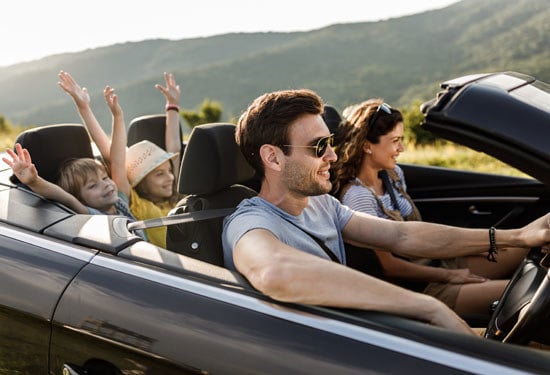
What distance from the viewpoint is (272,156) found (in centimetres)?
218

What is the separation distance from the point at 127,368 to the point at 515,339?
1.06 metres

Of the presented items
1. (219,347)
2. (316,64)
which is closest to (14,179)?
(219,347)

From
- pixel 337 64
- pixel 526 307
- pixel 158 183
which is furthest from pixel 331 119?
pixel 337 64

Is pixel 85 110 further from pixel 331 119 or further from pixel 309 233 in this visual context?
pixel 309 233

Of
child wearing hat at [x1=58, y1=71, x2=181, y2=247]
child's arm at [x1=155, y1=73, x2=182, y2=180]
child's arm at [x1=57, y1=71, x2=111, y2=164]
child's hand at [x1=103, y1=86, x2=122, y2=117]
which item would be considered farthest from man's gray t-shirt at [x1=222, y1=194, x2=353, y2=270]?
child's arm at [x1=155, y1=73, x2=182, y2=180]

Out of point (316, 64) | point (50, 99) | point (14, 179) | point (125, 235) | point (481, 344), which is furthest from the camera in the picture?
point (50, 99)

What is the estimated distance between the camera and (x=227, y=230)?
2082 mm

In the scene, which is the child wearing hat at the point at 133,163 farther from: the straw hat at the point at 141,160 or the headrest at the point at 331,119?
the headrest at the point at 331,119

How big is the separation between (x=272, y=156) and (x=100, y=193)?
110 centimetres

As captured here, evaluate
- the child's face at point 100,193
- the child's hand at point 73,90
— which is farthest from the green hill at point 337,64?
the child's face at point 100,193

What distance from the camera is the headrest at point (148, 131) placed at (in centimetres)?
387

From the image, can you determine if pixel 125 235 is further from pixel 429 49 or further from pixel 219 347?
pixel 429 49

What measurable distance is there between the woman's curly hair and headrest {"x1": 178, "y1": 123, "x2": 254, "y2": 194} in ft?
3.21

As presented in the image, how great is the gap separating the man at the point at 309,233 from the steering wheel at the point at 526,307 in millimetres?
136
